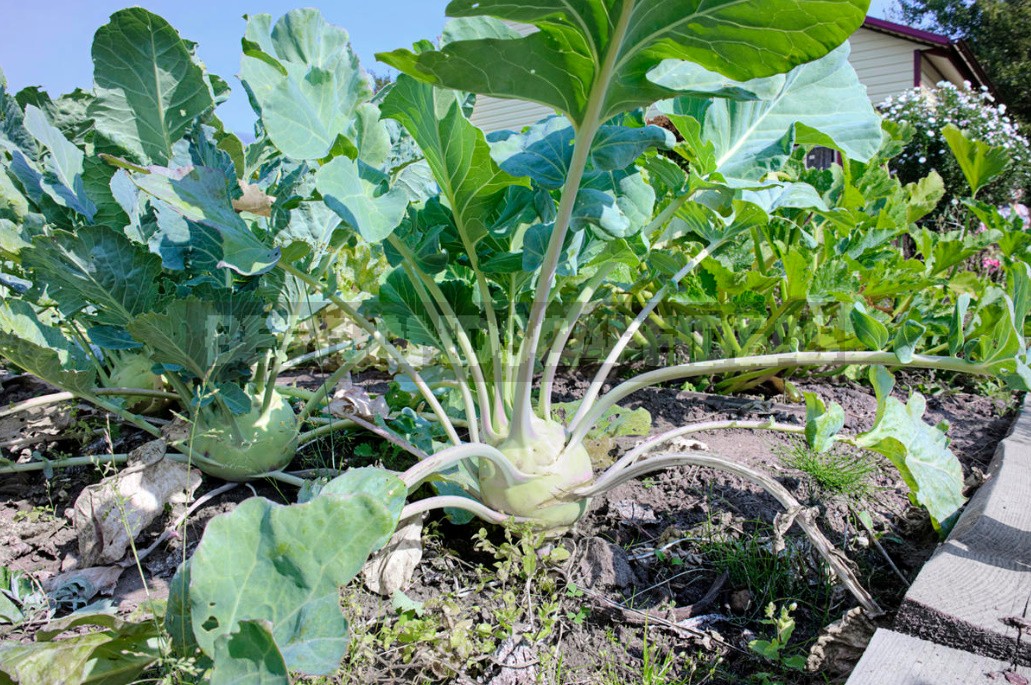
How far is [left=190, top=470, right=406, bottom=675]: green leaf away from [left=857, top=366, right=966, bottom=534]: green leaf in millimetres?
1100

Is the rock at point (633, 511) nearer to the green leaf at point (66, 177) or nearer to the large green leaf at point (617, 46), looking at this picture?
the large green leaf at point (617, 46)

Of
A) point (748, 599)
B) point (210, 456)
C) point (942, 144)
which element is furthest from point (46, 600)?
point (942, 144)

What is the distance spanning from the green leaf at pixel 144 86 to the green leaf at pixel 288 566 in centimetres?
107

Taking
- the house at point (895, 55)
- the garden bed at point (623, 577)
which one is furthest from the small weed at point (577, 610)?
the house at point (895, 55)

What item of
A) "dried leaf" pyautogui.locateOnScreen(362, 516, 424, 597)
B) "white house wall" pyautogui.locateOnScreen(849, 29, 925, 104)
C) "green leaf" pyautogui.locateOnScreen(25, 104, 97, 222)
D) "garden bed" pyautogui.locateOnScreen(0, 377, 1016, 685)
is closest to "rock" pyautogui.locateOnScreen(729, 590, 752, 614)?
"garden bed" pyautogui.locateOnScreen(0, 377, 1016, 685)

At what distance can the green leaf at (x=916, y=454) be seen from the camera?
1.40 metres

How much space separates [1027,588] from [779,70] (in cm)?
99

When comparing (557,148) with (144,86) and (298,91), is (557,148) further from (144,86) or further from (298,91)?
(144,86)

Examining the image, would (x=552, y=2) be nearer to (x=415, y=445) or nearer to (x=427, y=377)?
(x=415, y=445)

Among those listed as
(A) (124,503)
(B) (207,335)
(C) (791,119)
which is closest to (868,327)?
(C) (791,119)

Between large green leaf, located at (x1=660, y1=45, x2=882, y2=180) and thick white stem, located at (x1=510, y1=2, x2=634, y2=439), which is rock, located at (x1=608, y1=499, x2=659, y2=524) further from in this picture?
large green leaf, located at (x1=660, y1=45, x2=882, y2=180)

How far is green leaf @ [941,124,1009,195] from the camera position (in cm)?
286

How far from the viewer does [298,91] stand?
1.15 m

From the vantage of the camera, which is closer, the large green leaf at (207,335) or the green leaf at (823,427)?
the green leaf at (823,427)
